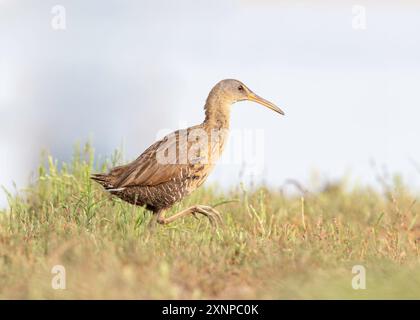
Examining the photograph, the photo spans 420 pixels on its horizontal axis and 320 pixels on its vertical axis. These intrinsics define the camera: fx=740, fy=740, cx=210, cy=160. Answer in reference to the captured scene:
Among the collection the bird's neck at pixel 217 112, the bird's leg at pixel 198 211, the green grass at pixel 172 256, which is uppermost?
the bird's neck at pixel 217 112

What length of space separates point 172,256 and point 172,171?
194 centimetres

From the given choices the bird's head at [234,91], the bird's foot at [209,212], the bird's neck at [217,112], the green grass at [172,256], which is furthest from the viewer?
the bird's head at [234,91]

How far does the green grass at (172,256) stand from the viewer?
6.01 meters

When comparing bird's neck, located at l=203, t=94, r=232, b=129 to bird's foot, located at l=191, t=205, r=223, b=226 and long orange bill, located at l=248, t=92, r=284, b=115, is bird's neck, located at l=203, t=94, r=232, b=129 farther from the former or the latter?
bird's foot, located at l=191, t=205, r=223, b=226

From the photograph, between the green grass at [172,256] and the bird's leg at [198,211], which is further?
the bird's leg at [198,211]

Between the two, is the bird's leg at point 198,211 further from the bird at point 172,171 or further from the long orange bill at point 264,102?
the long orange bill at point 264,102

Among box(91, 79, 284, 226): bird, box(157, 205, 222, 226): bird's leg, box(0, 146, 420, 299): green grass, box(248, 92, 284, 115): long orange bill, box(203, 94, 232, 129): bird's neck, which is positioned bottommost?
box(0, 146, 420, 299): green grass

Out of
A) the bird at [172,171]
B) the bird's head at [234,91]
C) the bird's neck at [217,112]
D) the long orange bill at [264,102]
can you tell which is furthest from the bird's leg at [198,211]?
the long orange bill at [264,102]

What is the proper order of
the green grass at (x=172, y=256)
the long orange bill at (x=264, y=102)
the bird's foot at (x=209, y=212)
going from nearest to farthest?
the green grass at (x=172, y=256) → the bird's foot at (x=209, y=212) → the long orange bill at (x=264, y=102)

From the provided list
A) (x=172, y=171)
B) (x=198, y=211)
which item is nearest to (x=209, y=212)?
(x=198, y=211)

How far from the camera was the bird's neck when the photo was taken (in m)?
9.30

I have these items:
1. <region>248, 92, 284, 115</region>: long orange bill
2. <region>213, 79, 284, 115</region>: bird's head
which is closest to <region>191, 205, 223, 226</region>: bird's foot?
<region>213, 79, 284, 115</region>: bird's head
